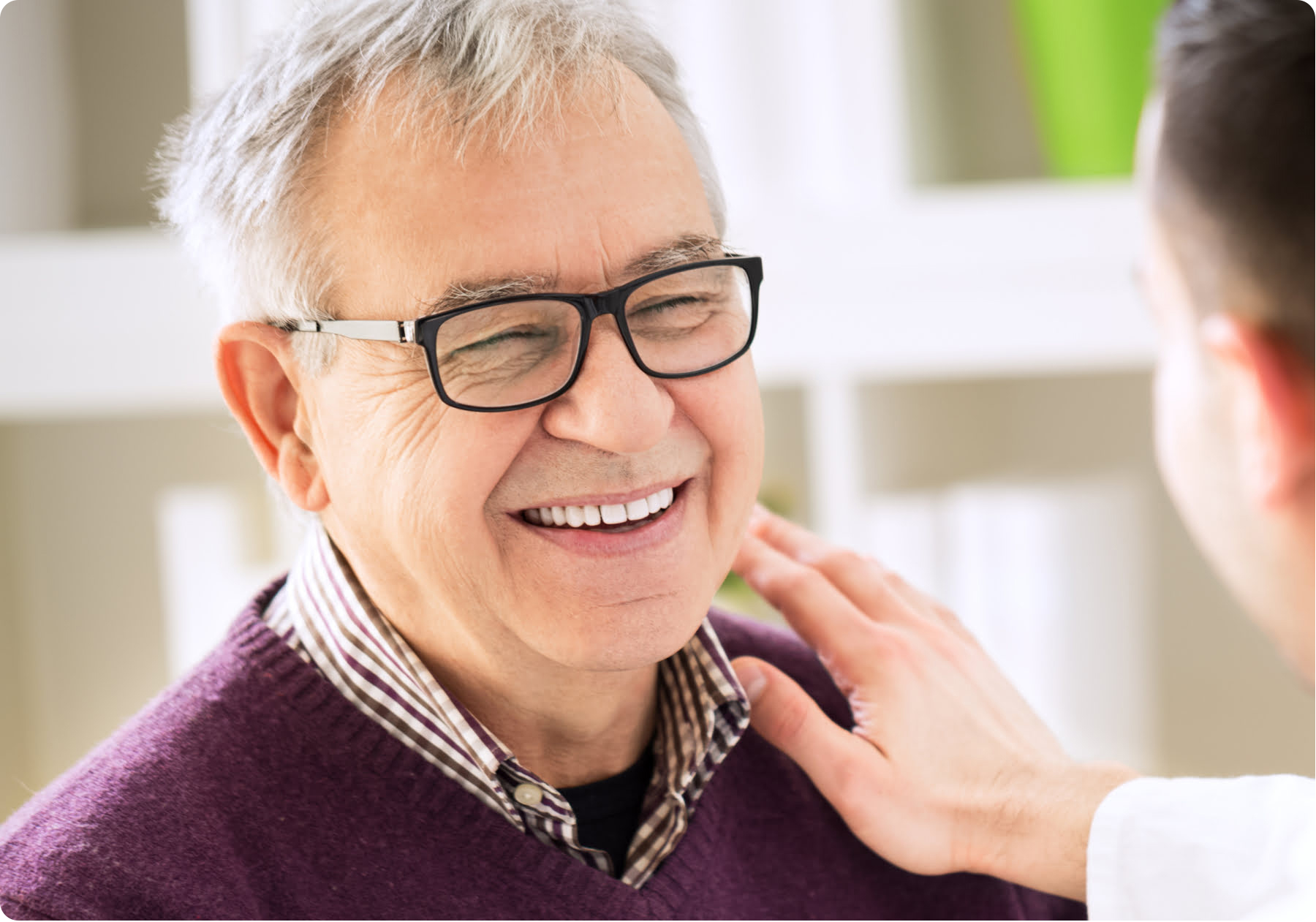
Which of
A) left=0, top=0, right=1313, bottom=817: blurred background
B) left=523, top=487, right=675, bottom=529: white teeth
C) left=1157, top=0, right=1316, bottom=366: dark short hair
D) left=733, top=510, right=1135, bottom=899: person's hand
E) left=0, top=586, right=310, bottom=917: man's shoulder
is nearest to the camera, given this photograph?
left=1157, top=0, right=1316, bottom=366: dark short hair

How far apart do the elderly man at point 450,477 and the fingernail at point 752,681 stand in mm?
52

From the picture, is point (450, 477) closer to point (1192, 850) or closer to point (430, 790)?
point (430, 790)

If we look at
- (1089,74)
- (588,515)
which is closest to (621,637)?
(588,515)

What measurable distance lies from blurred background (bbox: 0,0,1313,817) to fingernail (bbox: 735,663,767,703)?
2.03 ft

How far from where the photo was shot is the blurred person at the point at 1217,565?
862 mm

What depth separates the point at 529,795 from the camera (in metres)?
1.09

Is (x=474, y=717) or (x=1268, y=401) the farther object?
(x=474, y=717)

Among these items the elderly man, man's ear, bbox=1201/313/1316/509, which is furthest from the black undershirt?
man's ear, bbox=1201/313/1316/509

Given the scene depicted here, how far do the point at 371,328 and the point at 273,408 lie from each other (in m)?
0.18

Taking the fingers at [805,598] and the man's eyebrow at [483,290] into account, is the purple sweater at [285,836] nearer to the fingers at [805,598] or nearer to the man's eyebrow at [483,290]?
the fingers at [805,598]

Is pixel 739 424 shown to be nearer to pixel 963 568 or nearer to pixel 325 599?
pixel 325 599

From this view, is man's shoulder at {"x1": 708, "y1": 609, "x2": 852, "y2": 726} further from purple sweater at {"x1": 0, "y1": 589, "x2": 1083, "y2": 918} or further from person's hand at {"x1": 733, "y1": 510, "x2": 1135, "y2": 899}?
purple sweater at {"x1": 0, "y1": 589, "x2": 1083, "y2": 918}

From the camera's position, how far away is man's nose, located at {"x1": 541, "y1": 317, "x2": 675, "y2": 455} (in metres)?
0.99

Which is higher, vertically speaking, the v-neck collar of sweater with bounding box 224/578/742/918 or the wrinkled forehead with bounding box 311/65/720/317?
the wrinkled forehead with bounding box 311/65/720/317
